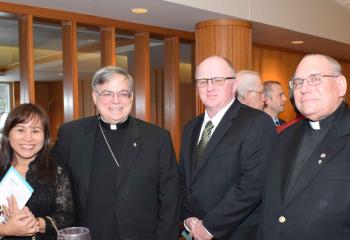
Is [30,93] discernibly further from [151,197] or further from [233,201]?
[233,201]

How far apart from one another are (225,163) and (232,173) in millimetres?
73

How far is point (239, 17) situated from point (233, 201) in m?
2.85

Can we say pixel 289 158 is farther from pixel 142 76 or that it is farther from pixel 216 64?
pixel 142 76

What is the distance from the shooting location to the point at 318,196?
179 centimetres

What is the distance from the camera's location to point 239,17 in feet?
15.0

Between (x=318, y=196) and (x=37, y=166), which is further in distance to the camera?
(x=37, y=166)

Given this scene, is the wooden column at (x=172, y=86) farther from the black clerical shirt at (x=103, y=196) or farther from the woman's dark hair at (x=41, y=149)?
the woman's dark hair at (x=41, y=149)

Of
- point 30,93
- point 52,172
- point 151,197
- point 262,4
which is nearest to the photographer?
point 52,172

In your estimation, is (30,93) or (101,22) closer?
(30,93)

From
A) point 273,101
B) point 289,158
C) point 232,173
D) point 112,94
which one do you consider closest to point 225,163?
point 232,173

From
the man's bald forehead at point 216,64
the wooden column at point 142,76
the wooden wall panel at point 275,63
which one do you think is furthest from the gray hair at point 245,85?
the wooden wall panel at point 275,63

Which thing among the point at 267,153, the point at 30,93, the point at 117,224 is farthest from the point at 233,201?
the point at 30,93

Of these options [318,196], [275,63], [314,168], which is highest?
[275,63]

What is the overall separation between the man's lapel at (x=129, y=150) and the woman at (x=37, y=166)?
1.02 ft
